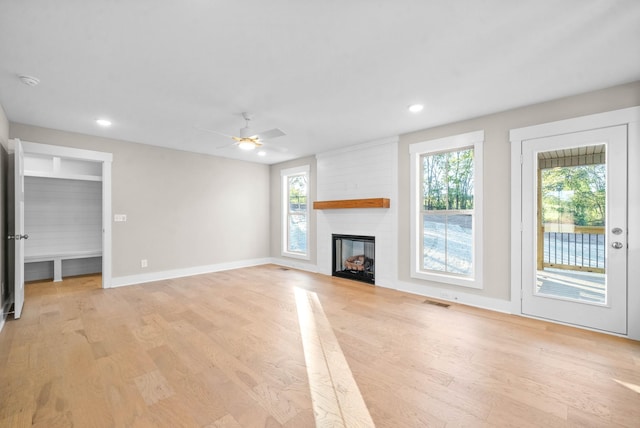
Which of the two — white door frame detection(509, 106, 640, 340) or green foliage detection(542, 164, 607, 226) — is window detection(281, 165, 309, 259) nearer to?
white door frame detection(509, 106, 640, 340)

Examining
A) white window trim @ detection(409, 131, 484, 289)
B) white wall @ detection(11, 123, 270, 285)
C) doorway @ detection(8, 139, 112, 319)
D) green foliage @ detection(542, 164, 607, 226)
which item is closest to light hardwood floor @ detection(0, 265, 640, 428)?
white window trim @ detection(409, 131, 484, 289)

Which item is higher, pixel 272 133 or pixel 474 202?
pixel 272 133

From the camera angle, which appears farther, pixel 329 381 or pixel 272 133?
pixel 272 133

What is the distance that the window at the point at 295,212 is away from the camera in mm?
6379

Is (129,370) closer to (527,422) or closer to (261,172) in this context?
(527,422)

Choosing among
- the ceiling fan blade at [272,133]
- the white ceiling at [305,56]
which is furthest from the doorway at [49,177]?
the ceiling fan blade at [272,133]

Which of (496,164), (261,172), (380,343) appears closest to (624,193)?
(496,164)

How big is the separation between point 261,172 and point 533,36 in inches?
226

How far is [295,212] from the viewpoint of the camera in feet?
21.8

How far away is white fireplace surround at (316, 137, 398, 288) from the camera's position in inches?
186

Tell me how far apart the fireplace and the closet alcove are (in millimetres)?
4799

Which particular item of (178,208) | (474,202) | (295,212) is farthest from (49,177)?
(474,202)

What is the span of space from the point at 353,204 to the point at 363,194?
26 cm

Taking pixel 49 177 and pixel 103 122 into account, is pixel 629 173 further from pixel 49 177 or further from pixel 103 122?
pixel 49 177
